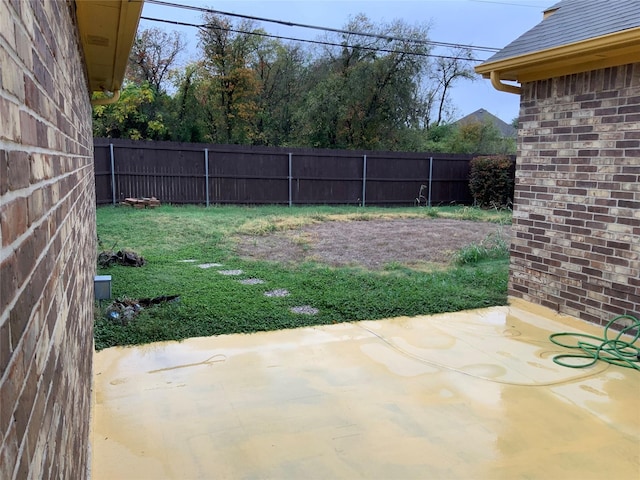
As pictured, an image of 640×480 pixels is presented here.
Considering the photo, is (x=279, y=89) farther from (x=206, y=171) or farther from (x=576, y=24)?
(x=576, y=24)

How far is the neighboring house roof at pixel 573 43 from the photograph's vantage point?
147 inches

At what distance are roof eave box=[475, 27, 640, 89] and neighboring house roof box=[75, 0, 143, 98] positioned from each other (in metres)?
3.31

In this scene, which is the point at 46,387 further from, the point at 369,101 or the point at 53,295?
the point at 369,101

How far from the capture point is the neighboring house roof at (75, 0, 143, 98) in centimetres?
280

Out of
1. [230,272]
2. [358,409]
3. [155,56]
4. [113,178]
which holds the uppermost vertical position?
[155,56]

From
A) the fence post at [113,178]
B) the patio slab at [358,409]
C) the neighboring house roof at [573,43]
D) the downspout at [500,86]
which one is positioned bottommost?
the patio slab at [358,409]

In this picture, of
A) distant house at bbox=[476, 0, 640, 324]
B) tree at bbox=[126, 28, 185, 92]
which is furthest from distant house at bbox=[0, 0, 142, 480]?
tree at bbox=[126, 28, 185, 92]

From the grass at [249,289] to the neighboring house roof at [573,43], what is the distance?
228 centimetres

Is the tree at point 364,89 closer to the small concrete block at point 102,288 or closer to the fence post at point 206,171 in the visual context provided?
the fence post at point 206,171

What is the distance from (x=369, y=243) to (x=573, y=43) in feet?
16.6

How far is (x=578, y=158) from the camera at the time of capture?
4.34 meters

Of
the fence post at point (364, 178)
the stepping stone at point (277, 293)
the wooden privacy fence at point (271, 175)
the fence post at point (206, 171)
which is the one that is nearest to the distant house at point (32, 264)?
the stepping stone at point (277, 293)

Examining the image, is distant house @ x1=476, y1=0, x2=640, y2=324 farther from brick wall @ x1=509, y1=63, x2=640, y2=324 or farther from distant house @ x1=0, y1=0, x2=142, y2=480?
distant house @ x1=0, y1=0, x2=142, y2=480

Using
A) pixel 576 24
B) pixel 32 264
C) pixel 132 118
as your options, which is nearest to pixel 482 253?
pixel 576 24
